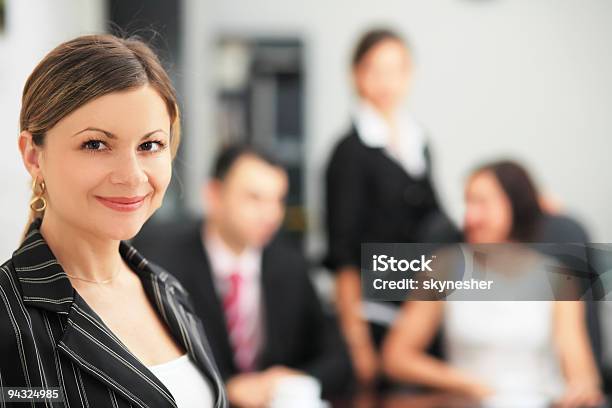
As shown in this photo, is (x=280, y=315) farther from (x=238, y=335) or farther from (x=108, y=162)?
(x=108, y=162)

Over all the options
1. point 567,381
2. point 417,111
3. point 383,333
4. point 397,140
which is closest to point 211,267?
point 383,333

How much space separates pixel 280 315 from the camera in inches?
57.3

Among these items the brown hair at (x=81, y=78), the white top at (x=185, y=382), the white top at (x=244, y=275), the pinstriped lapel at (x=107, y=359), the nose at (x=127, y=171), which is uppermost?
the brown hair at (x=81, y=78)

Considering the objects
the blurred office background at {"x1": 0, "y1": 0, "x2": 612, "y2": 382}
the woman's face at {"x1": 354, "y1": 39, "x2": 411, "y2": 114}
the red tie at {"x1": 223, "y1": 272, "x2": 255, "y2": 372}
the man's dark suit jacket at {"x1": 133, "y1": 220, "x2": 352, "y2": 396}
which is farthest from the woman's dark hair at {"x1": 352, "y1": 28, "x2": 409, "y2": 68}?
the blurred office background at {"x1": 0, "y1": 0, "x2": 612, "y2": 382}

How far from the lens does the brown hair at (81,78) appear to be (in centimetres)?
51

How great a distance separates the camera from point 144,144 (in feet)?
1.75

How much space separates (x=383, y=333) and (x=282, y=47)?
Answer: 235 centimetres

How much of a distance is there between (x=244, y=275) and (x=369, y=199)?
0.92 ft

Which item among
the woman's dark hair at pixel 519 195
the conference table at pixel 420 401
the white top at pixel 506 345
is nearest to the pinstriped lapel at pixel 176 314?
the white top at pixel 506 345

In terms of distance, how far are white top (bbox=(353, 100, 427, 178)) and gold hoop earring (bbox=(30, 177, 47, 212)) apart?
101cm

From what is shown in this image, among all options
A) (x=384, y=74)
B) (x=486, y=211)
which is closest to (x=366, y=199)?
(x=384, y=74)

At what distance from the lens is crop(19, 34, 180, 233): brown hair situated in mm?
507

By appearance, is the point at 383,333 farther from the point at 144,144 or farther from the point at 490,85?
the point at 490,85

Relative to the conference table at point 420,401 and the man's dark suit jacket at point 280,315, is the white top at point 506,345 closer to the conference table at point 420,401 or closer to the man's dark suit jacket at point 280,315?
the conference table at point 420,401
